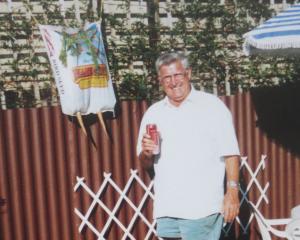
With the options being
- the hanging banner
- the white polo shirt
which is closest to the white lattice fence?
the hanging banner

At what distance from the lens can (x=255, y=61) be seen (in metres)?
5.28

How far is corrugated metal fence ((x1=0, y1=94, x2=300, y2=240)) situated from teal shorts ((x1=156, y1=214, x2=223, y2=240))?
1.12 m

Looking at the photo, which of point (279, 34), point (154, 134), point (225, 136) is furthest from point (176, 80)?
point (279, 34)

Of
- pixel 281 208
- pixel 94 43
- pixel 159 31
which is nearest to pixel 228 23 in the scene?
pixel 159 31

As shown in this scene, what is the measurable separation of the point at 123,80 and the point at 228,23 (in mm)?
1641

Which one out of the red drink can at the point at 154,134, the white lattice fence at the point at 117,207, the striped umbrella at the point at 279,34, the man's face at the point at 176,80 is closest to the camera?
the red drink can at the point at 154,134

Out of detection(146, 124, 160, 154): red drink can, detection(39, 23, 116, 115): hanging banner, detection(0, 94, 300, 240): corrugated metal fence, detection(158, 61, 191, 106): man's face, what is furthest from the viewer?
detection(0, 94, 300, 240): corrugated metal fence

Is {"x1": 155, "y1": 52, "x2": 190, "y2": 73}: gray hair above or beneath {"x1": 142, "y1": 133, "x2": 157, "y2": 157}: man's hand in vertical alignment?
above

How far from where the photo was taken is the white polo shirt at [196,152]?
117 inches

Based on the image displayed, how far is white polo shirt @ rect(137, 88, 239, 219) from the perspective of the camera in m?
2.98

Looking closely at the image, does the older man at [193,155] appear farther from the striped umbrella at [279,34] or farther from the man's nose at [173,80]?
the striped umbrella at [279,34]

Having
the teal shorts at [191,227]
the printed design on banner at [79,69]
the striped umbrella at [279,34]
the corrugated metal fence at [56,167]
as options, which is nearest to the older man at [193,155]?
the teal shorts at [191,227]

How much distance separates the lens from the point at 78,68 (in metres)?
3.78

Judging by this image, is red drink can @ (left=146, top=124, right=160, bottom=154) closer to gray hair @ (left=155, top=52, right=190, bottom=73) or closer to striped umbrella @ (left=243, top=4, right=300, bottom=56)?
gray hair @ (left=155, top=52, right=190, bottom=73)
